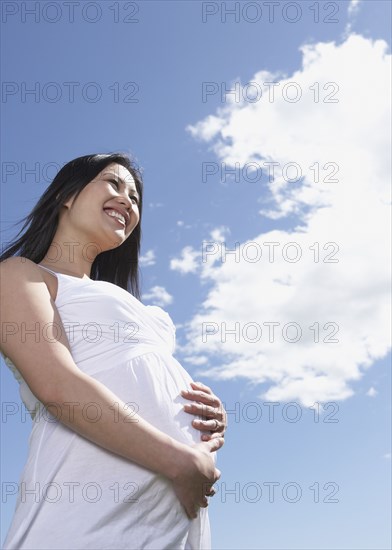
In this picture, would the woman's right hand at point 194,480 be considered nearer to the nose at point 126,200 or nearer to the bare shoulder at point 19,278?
the bare shoulder at point 19,278

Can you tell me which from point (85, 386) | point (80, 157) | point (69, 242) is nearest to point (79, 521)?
point (85, 386)

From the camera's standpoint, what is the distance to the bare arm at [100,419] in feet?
8.26

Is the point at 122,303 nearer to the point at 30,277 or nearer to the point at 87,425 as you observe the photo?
the point at 30,277

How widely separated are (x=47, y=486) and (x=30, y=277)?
0.85m

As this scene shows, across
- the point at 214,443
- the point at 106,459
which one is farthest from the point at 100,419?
the point at 214,443

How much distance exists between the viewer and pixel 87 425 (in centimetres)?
254

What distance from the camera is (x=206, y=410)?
9.75ft

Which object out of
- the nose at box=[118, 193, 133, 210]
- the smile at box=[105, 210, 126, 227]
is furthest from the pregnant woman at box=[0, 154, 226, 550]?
the nose at box=[118, 193, 133, 210]

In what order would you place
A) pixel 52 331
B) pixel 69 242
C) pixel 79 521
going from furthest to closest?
1. pixel 69 242
2. pixel 52 331
3. pixel 79 521

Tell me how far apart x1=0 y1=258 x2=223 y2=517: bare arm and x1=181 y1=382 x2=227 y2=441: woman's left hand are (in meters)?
0.17

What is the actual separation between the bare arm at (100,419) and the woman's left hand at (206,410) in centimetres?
17

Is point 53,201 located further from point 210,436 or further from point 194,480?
point 194,480

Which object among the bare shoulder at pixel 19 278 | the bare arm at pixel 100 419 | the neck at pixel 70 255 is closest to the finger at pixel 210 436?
the bare arm at pixel 100 419

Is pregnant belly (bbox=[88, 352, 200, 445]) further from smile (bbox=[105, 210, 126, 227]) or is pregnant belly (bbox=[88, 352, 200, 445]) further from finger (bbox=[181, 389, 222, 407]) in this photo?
smile (bbox=[105, 210, 126, 227])
